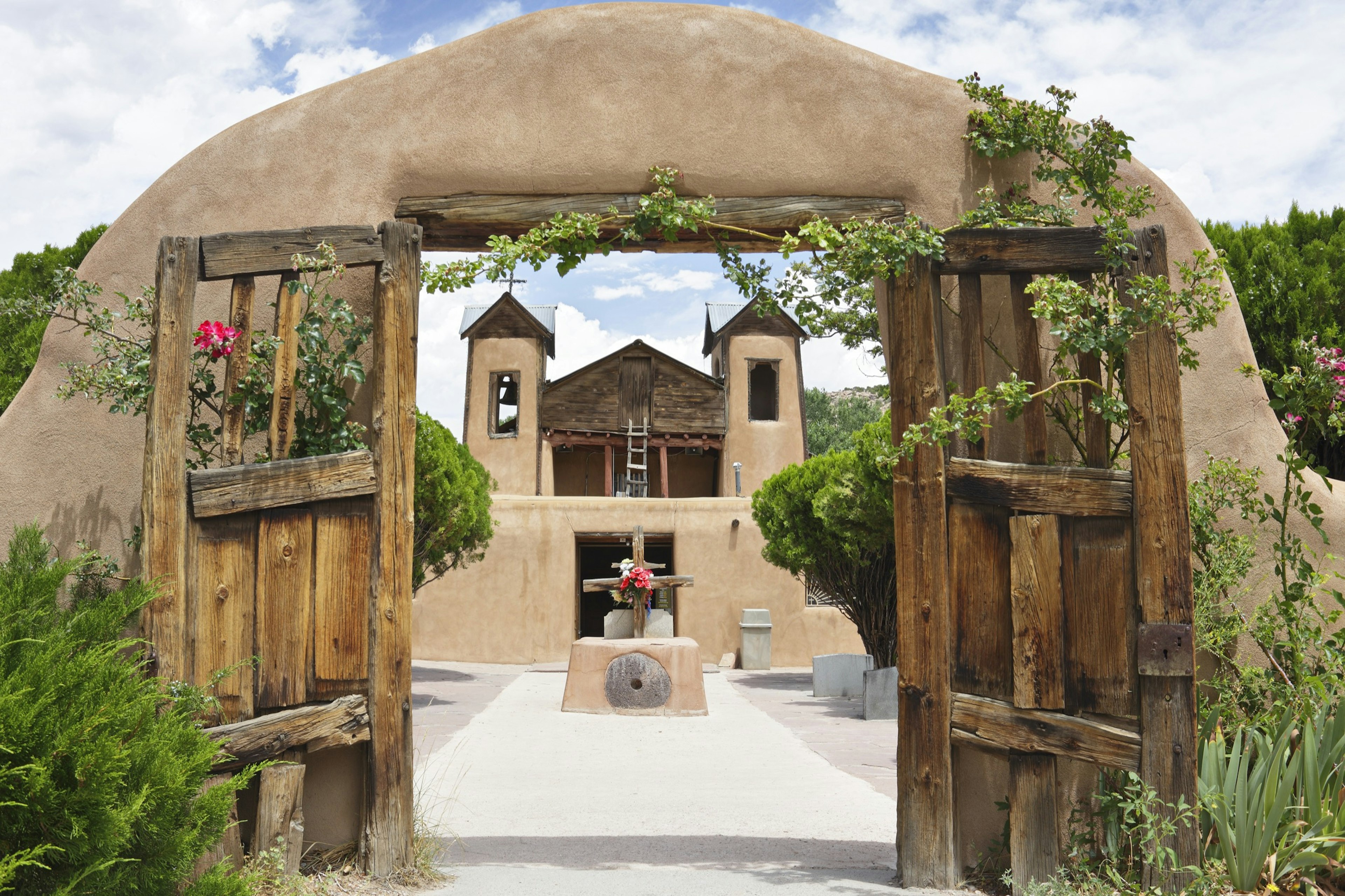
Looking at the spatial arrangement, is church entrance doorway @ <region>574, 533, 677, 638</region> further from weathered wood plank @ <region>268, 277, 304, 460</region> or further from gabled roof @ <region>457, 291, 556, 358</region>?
weathered wood plank @ <region>268, 277, 304, 460</region>

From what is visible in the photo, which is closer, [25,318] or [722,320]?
[25,318]

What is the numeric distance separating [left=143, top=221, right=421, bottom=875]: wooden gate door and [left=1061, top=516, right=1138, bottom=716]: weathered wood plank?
9.51ft

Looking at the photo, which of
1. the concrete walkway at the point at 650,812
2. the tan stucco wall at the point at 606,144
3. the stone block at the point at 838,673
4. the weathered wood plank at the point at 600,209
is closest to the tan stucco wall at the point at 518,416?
the stone block at the point at 838,673

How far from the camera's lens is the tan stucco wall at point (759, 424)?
2608cm

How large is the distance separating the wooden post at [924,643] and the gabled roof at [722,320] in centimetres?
2093

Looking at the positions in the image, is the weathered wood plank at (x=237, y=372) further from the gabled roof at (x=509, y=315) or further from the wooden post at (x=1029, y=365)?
the gabled roof at (x=509, y=315)

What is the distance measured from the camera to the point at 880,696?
13344mm

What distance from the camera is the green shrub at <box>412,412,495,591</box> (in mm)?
15438

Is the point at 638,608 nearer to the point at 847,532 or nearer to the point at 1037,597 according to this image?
the point at 847,532

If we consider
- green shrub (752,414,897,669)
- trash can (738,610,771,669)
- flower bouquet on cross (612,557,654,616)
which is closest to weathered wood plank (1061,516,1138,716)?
green shrub (752,414,897,669)

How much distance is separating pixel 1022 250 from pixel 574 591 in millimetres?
17715

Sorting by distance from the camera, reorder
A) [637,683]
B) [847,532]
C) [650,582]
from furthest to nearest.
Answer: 1. [847,532]
2. [650,582]
3. [637,683]

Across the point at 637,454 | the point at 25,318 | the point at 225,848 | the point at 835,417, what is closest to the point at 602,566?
the point at 637,454

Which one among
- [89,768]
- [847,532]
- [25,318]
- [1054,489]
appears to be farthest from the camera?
[847,532]
